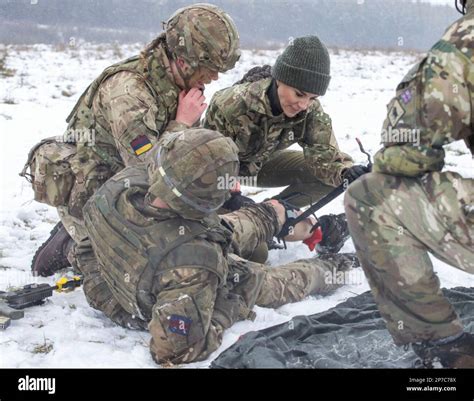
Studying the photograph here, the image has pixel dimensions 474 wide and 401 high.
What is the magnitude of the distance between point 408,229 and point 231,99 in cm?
Result: 217

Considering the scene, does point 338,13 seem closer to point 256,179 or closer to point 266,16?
point 266,16

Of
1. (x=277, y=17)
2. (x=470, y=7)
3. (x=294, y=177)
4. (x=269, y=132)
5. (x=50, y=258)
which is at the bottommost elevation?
(x=277, y=17)

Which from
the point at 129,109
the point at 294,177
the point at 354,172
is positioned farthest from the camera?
the point at 294,177

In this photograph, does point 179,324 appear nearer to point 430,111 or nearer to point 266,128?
point 430,111

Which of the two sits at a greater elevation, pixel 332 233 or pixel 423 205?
pixel 423 205

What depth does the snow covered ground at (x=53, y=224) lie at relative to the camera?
130 inches

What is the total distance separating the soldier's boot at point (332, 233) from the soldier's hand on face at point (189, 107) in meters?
1.16

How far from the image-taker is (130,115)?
4.02m

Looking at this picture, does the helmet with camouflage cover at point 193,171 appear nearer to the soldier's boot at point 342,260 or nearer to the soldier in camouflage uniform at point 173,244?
the soldier in camouflage uniform at point 173,244

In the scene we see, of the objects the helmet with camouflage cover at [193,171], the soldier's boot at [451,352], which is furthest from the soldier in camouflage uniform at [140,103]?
the soldier's boot at [451,352]

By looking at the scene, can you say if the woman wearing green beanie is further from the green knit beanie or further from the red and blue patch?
the red and blue patch

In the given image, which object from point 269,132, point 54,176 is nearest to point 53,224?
point 54,176

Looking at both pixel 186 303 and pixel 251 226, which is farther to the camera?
pixel 251 226

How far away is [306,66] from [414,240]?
1.83m
